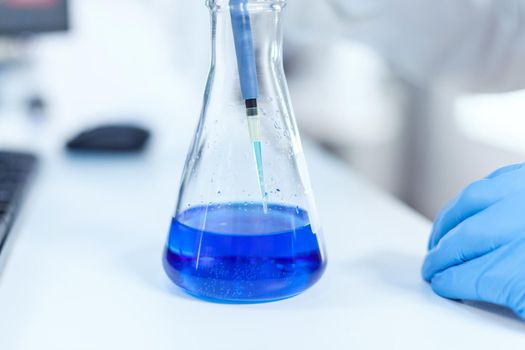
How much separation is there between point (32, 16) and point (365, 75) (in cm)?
A: 190

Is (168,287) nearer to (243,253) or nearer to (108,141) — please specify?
(243,253)

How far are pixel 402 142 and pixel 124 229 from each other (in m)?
2.32

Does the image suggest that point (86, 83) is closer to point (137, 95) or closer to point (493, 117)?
point (137, 95)

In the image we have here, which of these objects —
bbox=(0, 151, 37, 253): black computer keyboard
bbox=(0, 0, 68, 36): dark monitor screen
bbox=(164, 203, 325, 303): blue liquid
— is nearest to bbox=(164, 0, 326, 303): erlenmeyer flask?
bbox=(164, 203, 325, 303): blue liquid

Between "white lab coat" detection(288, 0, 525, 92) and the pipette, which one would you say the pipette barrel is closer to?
the pipette

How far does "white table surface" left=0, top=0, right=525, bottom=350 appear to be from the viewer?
46cm

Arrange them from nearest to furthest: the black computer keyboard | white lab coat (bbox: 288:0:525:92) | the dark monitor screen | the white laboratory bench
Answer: the white laboratory bench, the black computer keyboard, white lab coat (bbox: 288:0:525:92), the dark monitor screen

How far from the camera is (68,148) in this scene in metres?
1.01

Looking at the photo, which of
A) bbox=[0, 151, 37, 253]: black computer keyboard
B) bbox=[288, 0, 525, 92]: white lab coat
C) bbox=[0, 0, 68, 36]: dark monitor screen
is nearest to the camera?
bbox=[0, 151, 37, 253]: black computer keyboard

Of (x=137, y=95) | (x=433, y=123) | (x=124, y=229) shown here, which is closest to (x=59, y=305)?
(x=124, y=229)

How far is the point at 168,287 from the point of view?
0.54 meters

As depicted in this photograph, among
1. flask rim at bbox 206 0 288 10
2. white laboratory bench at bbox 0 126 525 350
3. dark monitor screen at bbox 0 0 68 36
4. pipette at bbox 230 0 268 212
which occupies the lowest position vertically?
white laboratory bench at bbox 0 126 525 350

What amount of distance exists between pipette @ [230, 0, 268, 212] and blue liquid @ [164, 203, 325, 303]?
2 centimetres

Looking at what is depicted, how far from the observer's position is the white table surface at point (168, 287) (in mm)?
459
